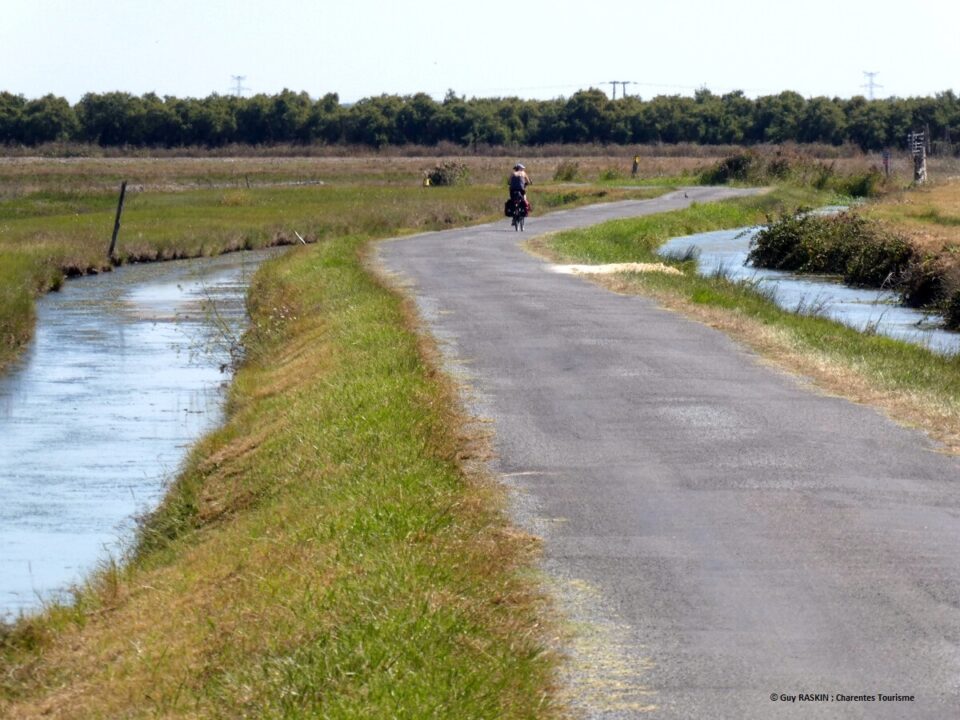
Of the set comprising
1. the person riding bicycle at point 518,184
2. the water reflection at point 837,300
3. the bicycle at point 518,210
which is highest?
the person riding bicycle at point 518,184

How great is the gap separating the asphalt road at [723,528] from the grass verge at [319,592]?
39cm

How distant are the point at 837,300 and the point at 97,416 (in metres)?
15.9

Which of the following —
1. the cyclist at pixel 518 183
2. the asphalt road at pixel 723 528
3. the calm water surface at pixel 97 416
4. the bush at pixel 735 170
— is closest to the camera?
the asphalt road at pixel 723 528

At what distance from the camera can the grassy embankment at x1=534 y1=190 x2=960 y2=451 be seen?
43.8 ft

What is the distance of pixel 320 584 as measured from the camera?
8398mm

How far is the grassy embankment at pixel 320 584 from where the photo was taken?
22.2 ft

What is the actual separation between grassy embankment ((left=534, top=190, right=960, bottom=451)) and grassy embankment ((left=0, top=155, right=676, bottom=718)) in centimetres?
387

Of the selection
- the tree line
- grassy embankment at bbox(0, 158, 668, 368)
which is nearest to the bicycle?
grassy embankment at bbox(0, 158, 668, 368)

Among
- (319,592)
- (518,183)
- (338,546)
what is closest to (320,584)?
(319,592)

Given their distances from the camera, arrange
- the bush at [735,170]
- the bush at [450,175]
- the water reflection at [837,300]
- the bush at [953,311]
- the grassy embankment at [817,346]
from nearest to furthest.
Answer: the grassy embankment at [817,346], the water reflection at [837,300], the bush at [953,311], the bush at [735,170], the bush at [450,175]

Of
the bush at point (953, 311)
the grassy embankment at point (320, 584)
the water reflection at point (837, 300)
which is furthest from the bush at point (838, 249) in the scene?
the grassy embankment at point (320, 584)

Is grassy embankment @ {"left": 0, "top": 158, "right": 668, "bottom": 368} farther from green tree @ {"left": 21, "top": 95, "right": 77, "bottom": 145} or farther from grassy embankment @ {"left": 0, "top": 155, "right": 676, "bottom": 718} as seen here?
green tree @ {"left": 21, "top": 95, "right": 77, "bottom": 145}

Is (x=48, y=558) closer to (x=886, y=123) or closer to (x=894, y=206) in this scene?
(x=894, y=206)

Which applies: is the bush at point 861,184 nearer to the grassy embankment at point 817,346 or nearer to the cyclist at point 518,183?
the cyclist at point 518,183
